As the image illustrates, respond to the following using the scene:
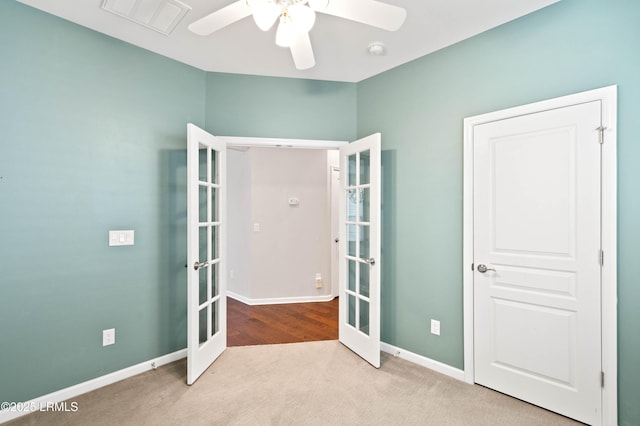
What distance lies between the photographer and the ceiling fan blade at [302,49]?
1668 mm

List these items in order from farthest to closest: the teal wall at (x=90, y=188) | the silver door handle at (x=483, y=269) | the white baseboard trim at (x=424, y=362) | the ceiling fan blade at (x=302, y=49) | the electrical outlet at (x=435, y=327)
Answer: the electrical outlet at (x=435, y=327)
the white baseboard trim at (x=424, y=362)
the silver door handle at (x=483, y=269)
the teal wall at (x=90, y=188)
the ceiling fan blade at (x=302, y=49)

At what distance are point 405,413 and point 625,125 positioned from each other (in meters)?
2.19

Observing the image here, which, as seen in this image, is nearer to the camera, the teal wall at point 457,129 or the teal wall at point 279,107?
the teal wall at point 457,129

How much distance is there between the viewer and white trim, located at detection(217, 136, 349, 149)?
3107 millimetres

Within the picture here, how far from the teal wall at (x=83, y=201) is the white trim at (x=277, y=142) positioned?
0.45 metres

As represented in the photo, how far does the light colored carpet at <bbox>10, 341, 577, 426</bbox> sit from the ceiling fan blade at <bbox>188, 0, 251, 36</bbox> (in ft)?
7.48

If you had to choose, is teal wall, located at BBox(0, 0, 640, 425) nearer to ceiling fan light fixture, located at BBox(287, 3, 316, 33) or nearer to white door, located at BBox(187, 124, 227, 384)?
white door, located at BBox(187, 124, 227, 384)

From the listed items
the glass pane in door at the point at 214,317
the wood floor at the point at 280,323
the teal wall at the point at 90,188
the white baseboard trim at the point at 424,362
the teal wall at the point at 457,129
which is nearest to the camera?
the teal wall at the point at 457,129

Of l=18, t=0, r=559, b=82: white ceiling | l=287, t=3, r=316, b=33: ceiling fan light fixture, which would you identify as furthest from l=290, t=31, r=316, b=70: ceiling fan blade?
l=18, t=0, r=559, b=82: white ceiling

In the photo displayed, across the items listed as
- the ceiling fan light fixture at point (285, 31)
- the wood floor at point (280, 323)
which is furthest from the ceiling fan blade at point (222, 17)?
the wood floor at point (280, 323)

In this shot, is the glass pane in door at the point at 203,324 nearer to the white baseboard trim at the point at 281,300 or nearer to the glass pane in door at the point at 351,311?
the glass pane in door at the point at 351,311

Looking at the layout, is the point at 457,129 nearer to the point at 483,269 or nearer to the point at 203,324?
the point at 483,269

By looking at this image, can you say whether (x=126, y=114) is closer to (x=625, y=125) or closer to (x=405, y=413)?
(x=405, y=413)

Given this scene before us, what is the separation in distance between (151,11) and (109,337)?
237 cm
